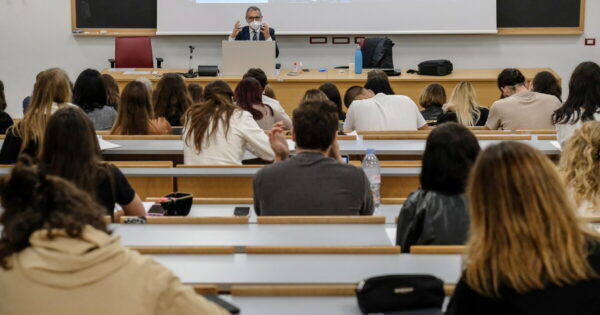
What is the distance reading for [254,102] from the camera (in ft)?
20.6

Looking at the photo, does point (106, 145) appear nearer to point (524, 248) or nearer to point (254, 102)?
point (254, 102)

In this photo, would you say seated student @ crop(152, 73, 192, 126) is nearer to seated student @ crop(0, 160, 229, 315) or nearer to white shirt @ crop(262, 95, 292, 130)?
white shirt @ crop(262, 95, 292, 130)

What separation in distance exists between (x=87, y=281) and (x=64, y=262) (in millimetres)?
71

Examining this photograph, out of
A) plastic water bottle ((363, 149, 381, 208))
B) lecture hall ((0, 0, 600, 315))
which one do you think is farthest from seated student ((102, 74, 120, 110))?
plastic water bottle ((363, 149, 381, 208))

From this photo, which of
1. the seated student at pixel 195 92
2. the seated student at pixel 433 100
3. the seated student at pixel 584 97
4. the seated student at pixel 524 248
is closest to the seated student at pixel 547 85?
the seated student at pixel 433 100

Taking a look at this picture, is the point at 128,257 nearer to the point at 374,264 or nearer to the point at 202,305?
the point at 202,305

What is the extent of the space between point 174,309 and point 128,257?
0.17 metres

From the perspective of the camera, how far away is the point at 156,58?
10992 millimetres

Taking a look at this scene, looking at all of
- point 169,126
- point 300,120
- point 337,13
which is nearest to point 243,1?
point 337,13

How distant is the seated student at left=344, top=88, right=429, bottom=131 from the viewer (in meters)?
6.48

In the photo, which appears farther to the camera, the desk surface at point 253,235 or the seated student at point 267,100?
the seated student at point 267,100

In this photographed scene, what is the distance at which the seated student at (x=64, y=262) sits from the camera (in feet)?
6.29

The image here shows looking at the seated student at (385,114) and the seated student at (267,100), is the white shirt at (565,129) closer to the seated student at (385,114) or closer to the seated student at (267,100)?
the seated student at (385,114)

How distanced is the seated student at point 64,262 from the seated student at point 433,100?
5.55 metres
